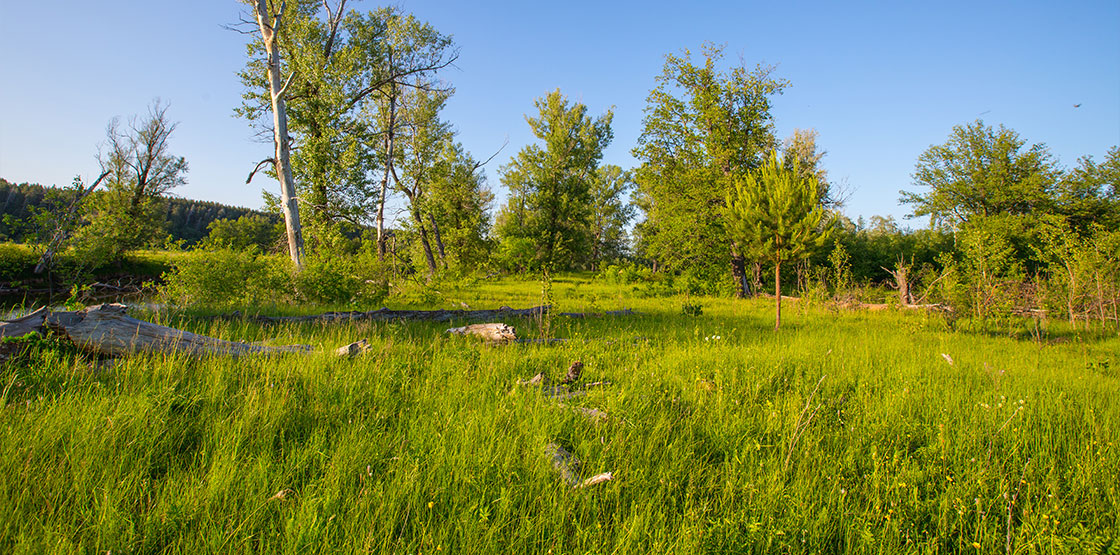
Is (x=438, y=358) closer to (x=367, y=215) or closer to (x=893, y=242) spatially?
(x=367, y=215)

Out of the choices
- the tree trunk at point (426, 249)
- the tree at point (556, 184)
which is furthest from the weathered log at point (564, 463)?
the tree at point (556, 184)

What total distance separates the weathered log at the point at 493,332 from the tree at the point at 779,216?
22.1ft

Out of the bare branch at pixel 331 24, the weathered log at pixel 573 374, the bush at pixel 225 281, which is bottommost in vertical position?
the weathered log at pixel 573 374

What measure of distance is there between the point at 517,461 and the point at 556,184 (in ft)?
122

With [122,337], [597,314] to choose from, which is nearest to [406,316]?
[597,314]

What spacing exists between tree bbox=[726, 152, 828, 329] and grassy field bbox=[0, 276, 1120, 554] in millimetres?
5845

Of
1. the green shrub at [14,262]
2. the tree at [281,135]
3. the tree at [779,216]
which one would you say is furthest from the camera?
the green shrub at [14,262]

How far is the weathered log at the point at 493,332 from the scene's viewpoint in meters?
6.74

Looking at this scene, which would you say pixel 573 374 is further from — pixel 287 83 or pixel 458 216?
pixel 458 216

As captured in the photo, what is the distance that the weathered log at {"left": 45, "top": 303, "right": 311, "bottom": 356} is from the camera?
4.43m

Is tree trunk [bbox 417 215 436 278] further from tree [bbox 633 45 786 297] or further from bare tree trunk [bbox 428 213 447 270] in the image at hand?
tree [bbox 633 45 786 297]

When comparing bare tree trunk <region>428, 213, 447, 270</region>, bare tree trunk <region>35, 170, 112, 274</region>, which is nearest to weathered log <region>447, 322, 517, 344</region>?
bare tree trunk <region>35, 170, 112, 274</region>

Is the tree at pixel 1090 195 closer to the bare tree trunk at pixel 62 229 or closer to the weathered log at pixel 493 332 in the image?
the weathered log at pixel 493 332

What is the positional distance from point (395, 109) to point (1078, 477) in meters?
29.6
